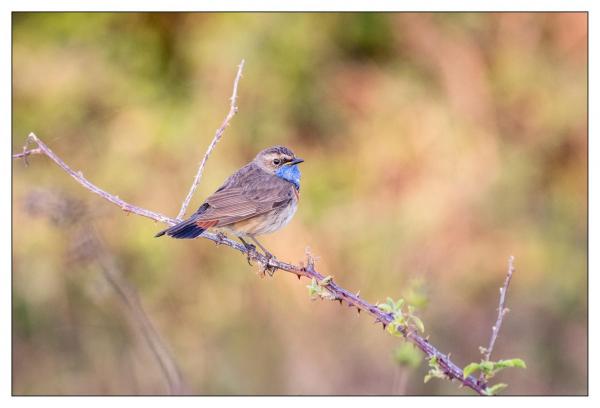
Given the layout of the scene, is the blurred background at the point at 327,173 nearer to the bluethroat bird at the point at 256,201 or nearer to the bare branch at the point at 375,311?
the bluethroat bird at the point at 256,201

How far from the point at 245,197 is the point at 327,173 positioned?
4.23m

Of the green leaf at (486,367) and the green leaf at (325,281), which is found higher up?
the green leaf at (325,281)

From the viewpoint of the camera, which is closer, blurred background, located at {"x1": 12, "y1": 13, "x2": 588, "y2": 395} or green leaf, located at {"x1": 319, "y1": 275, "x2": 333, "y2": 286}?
green leaf, located at {"x1": 319, "y1": 275, "x2": 333, "y2": 286}

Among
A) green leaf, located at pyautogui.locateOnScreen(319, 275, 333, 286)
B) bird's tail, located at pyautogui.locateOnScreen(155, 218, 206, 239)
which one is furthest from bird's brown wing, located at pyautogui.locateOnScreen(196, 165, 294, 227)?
green leaf, located at pyautogui.locateOnScreen(319, 275, 333, 286)

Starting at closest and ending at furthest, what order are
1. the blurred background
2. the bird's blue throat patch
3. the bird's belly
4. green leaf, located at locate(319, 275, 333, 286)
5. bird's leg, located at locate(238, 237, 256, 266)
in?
green leaf, located at locate(319, 275, 333, 286) < bird's leg, located at locate(238, 237, 256, 266) < the bird's belly < the bird's blue throat patch < the blurred background

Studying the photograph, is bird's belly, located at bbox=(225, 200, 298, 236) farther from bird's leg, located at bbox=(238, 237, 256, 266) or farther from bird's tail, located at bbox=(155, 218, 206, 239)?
bird's tail, located at bbox=(155, 218, 206, 239)

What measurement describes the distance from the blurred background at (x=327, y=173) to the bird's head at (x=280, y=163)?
122 inches

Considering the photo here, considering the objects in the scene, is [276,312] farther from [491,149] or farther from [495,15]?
[495,15]

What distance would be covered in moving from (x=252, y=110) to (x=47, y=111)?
251 centimetres

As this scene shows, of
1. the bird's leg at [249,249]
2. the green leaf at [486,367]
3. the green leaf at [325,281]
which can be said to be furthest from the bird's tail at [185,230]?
the green leaf at [486,367]

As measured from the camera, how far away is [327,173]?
970cm

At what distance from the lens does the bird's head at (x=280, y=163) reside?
19.6 ft

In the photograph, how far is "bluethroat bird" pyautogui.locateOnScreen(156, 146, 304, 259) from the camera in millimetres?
5184

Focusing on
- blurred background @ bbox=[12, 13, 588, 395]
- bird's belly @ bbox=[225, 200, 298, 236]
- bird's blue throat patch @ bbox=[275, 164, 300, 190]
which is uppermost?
blurred background @ bbox=[12, 13, 588, 395]
